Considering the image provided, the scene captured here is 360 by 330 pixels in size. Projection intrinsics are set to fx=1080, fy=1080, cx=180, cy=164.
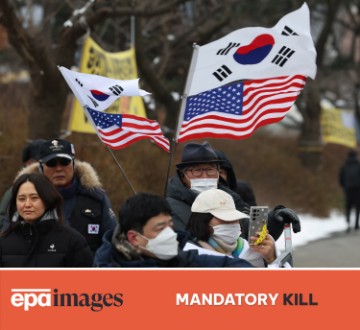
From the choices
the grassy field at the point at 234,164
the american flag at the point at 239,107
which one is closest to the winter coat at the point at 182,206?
the american flag at the point at 239,107

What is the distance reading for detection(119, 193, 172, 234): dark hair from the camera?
4980 millimetres

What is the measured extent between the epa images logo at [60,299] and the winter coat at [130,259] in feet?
0.79

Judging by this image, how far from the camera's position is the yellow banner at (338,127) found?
86.0 feet

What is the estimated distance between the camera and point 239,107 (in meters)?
7.91

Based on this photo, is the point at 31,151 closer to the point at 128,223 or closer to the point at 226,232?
the point at 226,232

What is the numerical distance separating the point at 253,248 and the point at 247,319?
1.10 meters

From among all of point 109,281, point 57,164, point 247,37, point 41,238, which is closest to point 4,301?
point 109,281

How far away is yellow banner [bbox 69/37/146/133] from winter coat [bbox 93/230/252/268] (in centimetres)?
809

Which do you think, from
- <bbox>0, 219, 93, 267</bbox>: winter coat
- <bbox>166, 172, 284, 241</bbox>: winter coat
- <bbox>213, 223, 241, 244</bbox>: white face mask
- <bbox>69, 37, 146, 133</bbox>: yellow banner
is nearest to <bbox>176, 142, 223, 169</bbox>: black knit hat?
<bbox>166, 172, 284, 241</bbox>: winter coat

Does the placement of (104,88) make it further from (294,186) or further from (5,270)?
(294,186)

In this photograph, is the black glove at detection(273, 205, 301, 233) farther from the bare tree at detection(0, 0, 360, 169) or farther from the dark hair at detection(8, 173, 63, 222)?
the bare tree at detection(0, 0, 360, 169)

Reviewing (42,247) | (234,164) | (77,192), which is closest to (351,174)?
(234,164)

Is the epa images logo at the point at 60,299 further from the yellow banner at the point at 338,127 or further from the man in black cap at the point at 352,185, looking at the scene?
the yellow banner at the point at 338,127

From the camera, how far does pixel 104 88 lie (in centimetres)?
719
